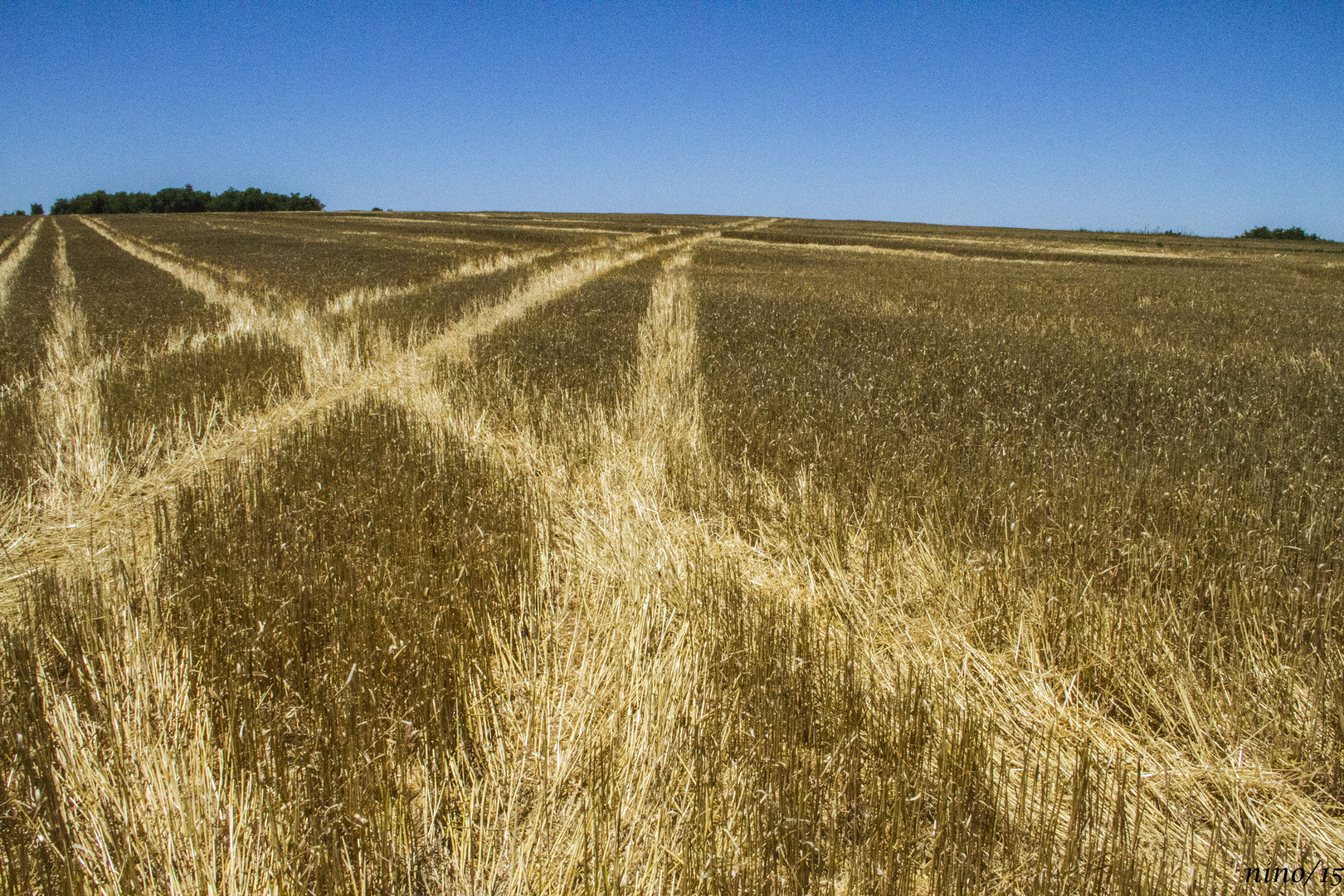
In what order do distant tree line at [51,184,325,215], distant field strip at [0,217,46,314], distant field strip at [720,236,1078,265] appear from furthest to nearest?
distant tree line at [51,184,325,215] < distant field strip at [720,236,1078,265] < distant field strip at [0,217,46,314]

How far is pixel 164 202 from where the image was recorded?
360 ft

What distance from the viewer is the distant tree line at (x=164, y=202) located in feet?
360

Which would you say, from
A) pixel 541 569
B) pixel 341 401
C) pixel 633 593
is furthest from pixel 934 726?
pixel 341 401

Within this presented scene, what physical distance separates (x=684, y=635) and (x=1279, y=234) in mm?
114417

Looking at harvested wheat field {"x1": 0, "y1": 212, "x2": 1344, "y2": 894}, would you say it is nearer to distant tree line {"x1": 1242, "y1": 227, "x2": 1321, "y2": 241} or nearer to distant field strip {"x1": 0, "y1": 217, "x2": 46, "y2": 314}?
distant field strip {"x1": 0, "y1": 217, "x2": 46, "y2": 314}

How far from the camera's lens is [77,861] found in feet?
5.02

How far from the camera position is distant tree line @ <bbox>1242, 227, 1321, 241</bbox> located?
7869 centimetres

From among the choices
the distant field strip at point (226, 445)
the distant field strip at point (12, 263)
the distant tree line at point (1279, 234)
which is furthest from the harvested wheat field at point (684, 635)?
the distant tree line at point (1279, 234)

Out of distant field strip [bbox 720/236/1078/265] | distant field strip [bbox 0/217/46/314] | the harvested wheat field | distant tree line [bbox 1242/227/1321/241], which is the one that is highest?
distant tree line [bbox 1242/227/1321/241]

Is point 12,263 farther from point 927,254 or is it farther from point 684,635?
point 927,254

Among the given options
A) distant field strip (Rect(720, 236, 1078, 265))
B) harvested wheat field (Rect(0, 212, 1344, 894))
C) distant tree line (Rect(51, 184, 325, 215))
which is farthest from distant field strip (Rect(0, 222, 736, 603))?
distant tree line (Rect(51, 184, 325, 215))

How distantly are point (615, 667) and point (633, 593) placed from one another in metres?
0.65

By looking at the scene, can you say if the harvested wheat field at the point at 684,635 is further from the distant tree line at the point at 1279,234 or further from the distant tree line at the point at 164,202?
the distant tree line at the point at 164,202

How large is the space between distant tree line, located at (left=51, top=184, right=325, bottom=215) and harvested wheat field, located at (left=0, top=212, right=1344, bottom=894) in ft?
449
